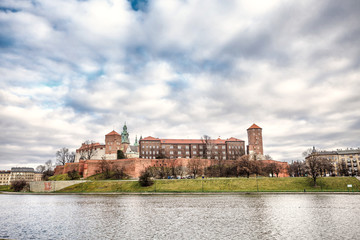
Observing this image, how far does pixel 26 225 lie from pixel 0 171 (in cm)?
14134

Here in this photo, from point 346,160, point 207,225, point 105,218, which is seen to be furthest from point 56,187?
point 346,160

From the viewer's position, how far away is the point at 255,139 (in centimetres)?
9394

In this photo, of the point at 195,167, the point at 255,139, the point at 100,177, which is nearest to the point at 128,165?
the point at 100,177

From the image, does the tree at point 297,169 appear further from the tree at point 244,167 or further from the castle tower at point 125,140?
the castle tower at point 125,140

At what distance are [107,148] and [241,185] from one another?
52.6m

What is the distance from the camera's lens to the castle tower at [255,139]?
9288 centimetres

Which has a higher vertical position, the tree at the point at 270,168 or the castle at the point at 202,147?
the castle at the point at 202,147

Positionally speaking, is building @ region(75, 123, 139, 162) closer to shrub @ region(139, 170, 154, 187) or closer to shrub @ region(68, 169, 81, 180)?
shrub @ region(68, 169, 81, 180)

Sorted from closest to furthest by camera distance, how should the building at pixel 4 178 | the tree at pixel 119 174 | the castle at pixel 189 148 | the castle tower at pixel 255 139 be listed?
the tree at pixel 119 174 → the castle tower at pixel 255 139 → the castle at pixel 189 148 → the building at pixel 4 178

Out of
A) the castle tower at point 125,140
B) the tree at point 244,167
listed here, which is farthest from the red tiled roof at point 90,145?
the tree at point 244,167

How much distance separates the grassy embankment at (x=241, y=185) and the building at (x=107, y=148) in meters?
34.0

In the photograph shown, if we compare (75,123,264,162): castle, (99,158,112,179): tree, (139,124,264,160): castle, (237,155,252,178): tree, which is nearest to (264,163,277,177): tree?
(237,155,252,178): tree

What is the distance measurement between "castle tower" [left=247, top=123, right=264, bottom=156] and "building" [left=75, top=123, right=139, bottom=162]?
125 ft

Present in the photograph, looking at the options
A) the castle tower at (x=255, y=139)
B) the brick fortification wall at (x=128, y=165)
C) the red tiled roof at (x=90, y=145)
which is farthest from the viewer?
the red tiled roof at (x=90, y=145)
